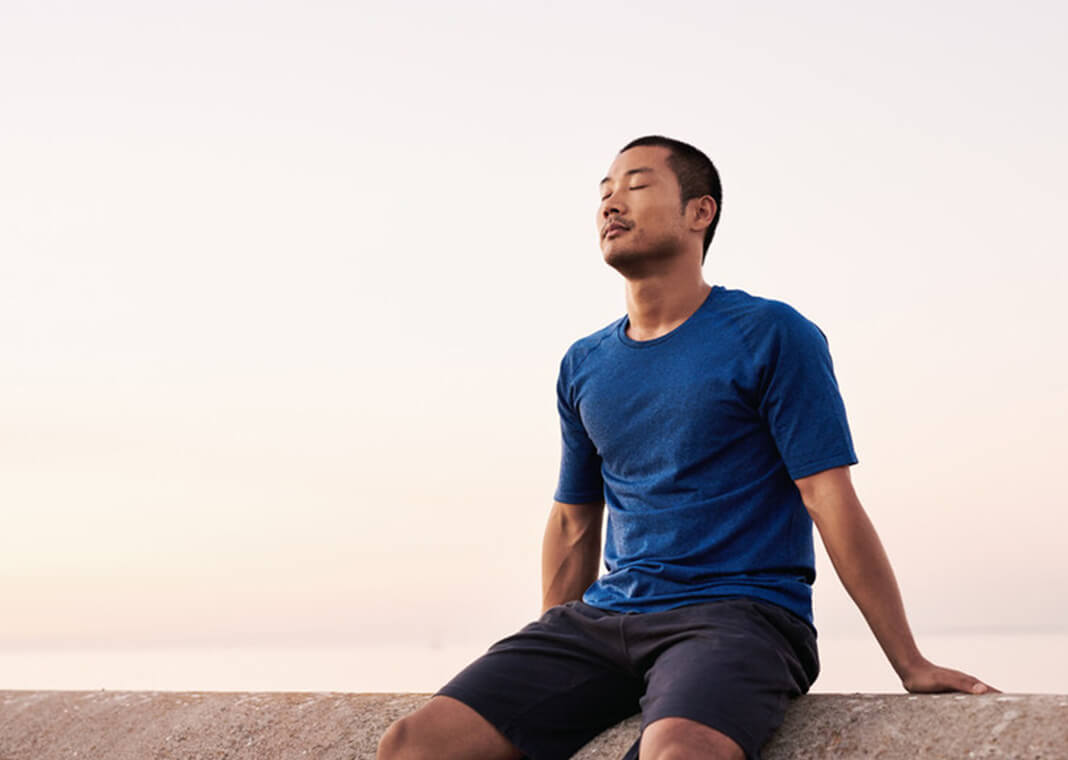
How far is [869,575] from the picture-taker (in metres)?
2.60

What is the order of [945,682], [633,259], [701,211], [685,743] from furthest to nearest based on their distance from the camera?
[701,211] < [633,259] < [945,682] < [685,743]

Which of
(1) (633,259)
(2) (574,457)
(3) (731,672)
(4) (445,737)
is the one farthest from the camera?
(2) (574,457)

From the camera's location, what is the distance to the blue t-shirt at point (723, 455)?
8.81ft

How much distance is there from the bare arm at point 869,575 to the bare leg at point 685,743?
20.4 inches

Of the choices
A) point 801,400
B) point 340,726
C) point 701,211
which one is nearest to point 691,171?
point 701,211

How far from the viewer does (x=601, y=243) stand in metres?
3.06

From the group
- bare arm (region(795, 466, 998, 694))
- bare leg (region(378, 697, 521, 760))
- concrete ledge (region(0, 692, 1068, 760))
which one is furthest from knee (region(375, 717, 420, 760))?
bare arm (region(795, 466, 998, 694))

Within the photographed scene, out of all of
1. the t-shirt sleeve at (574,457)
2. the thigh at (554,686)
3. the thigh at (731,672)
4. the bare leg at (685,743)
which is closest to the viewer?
the bare leg at (685,743)

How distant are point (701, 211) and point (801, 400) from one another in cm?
70

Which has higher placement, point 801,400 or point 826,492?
point 801,400

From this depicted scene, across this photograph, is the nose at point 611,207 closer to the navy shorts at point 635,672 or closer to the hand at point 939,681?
the navy shorts at point 635,672

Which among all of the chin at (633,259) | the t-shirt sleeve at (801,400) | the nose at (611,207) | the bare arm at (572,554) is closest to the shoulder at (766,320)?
the t-shirt sleeve at (801,400)

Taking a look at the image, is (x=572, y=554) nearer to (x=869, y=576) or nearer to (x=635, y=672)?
(x=635, y=672)

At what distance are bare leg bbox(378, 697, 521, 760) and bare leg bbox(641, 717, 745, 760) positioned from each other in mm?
516
